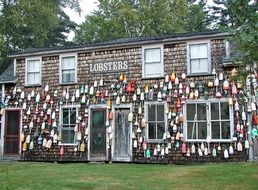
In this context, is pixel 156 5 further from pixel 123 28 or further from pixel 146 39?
pixel 146 39

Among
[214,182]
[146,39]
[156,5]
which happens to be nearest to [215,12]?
[156,5]

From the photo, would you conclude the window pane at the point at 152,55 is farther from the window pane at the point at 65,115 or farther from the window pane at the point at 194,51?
the window pane at the point at 65,115

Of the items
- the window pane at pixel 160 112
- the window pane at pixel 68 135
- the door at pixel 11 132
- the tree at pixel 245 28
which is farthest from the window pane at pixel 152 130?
the tree at pixel 245 28

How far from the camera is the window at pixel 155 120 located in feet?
52.1

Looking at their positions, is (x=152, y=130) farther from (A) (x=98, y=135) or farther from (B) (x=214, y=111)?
(B) (x=214, y=111)

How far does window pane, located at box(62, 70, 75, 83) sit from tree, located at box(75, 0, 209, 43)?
51.6ft

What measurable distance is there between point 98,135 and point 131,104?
6.49 ft

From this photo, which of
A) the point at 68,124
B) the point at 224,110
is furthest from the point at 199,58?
the point at 68,124

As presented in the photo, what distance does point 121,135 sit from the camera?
16.7m

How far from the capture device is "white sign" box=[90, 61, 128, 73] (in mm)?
16797

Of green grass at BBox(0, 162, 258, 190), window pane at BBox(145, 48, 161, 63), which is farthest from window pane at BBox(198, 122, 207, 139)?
window pane at BBox(145, 48, 161, 63)

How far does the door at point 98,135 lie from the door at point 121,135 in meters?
0.52

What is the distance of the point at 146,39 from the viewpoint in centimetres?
1650

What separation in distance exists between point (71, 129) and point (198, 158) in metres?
5.61
